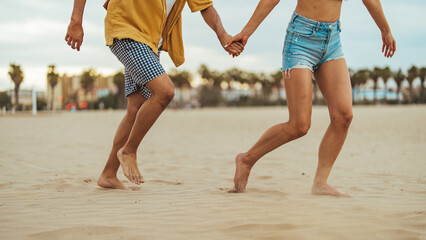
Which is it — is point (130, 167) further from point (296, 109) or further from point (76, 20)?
point (296, 109)

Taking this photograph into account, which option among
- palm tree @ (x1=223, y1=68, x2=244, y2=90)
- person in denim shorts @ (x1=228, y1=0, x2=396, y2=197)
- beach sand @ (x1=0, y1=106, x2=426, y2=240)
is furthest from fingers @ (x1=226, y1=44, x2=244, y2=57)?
palm tree @ (x1=223, y1=68, x2=244, y2=90)

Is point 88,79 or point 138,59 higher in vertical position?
point 88,79

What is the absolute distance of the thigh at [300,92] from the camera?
141 inches

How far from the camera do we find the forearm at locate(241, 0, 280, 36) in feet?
12.2

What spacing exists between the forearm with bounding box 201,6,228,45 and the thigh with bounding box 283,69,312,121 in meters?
0.83

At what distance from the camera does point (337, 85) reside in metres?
3.62

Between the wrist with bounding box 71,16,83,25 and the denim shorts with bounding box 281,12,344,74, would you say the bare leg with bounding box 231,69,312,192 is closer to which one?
the denim shorts with bounding box 281,12,344,74

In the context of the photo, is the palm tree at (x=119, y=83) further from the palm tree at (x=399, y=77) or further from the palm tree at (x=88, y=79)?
the palm tree at (x=399, y=77)

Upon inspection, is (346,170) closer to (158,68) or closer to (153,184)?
(153,184)

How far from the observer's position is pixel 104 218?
2857 mm

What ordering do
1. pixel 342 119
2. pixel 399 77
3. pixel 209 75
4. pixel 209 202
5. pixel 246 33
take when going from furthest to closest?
pixel 209 75 → pixel 399 77 → pixel 246 33 → pixel 342 119 → pixel 209 202

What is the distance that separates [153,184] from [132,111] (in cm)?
95

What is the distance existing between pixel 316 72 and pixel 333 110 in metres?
0.36

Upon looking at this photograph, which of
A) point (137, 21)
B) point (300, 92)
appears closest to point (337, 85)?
point (300, 92)
